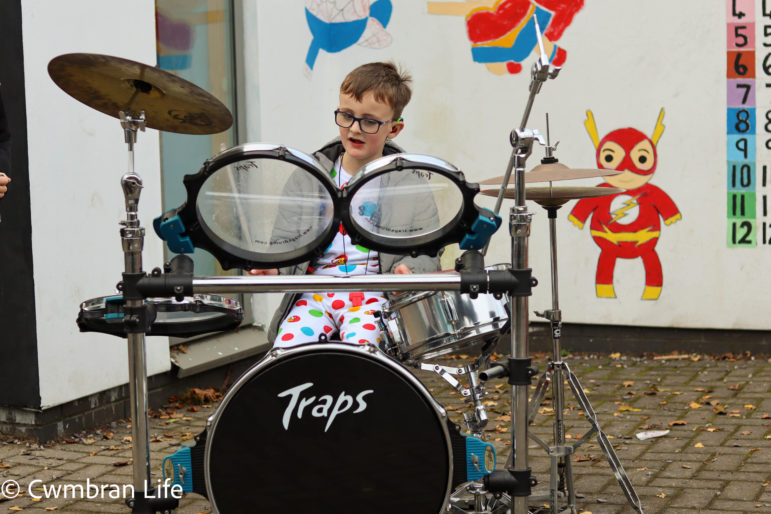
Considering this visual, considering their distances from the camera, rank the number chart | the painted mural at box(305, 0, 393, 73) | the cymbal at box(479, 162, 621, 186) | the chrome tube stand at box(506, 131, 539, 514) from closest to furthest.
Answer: the chrome tube stand at box(506, 131, 539, 514) < the cymbal at box(479, 162, 621, 186) < the number chart < the painted mural at box(305, 0, 393, 73)

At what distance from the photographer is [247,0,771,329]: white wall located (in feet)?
22.0

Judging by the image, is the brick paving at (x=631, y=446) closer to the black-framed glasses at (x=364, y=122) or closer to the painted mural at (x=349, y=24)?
the black-framed glasses at (x=364, y=122)

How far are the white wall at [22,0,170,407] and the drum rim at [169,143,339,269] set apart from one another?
2.25m

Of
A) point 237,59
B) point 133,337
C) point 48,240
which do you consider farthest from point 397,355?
point 237,59

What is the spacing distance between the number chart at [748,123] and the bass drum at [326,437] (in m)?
4.44

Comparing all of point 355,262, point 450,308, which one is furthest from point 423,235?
point 355,262

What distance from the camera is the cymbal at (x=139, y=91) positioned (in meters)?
2.81

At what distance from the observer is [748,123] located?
21.7 feet

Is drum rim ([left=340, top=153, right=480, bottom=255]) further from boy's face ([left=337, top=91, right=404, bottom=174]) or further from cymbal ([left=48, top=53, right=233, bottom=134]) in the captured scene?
boy's face ([left=337, top=91, right=404, bottom=174])

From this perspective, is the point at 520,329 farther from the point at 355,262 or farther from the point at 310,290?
the point at 355,262

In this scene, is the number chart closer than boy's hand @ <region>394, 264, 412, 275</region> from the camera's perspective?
No

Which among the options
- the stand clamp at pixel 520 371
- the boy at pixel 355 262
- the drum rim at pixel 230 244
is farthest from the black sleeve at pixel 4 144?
the stand clamp at pixel 520 371

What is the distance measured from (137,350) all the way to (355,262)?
950 mm

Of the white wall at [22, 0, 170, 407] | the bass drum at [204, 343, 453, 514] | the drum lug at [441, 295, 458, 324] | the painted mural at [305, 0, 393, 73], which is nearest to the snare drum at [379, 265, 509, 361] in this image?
the drum lug at [441, 295, 458, 324]
